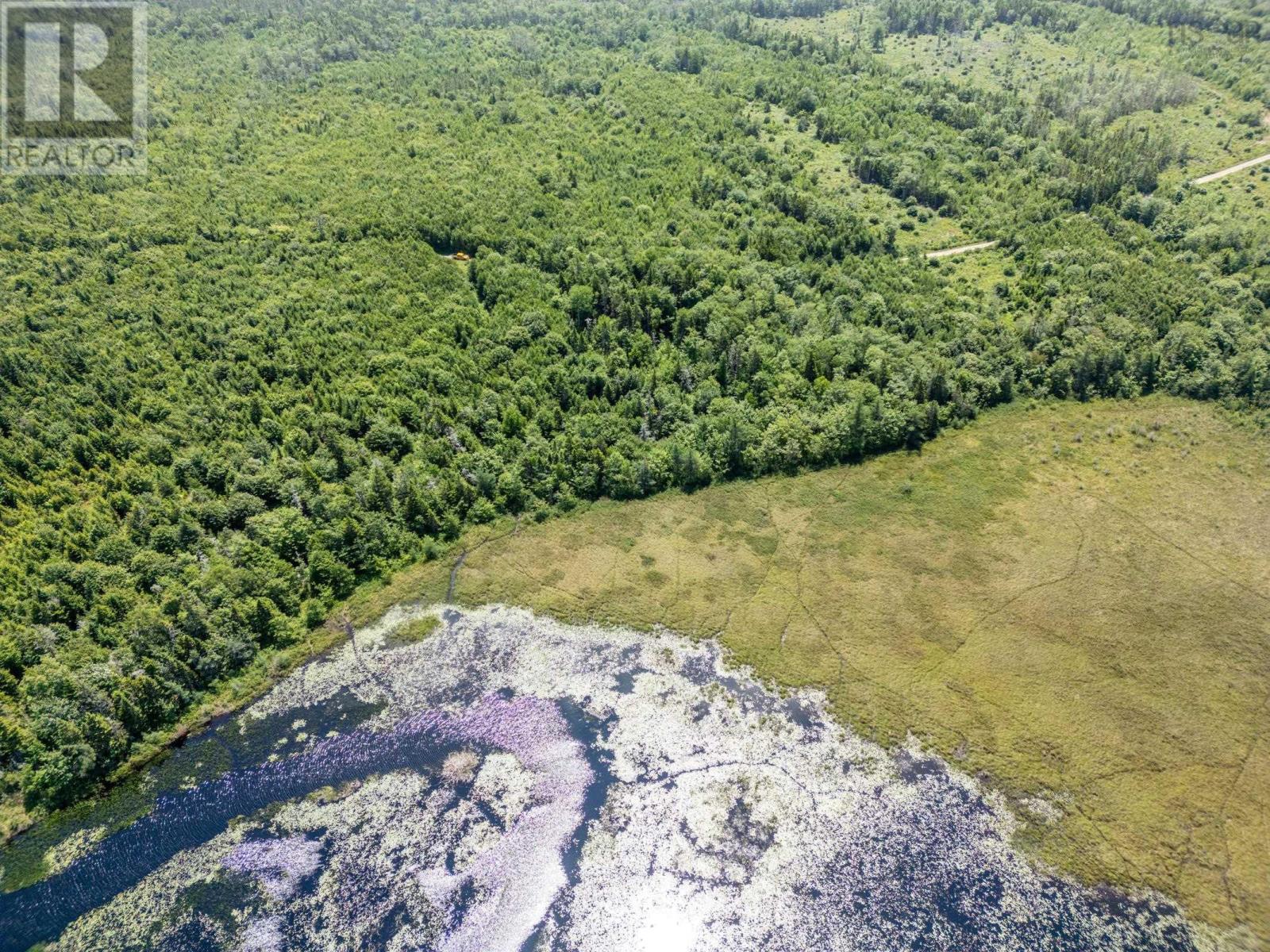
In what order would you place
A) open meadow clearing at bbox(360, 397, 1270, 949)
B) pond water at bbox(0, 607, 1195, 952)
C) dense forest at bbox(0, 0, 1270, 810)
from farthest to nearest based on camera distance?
dense forest at bbox(0, 0, 1270, 810) → open meadow clearing at bbox(360, 397, 1270, 949) → pond water at bbox(0, 607, 1195, 952)

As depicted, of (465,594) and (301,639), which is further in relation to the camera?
(465,594)

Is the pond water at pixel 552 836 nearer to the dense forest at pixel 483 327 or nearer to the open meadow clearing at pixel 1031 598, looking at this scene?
the open meadow clearing at pixel 1031 598

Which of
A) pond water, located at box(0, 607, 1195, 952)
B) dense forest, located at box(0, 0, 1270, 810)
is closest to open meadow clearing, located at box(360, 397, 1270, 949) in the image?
pond water, located at box(0, 607, 1195, 952)

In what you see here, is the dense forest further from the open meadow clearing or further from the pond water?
the pond water

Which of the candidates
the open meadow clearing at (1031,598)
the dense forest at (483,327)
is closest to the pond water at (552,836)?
the open meadow clearing at (1031,598)

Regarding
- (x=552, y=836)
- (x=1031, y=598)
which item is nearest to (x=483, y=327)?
(x=552, y=836)

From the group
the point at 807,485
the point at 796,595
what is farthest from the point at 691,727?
the point at 807,485

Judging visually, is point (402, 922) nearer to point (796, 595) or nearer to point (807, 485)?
point (796, 595)
